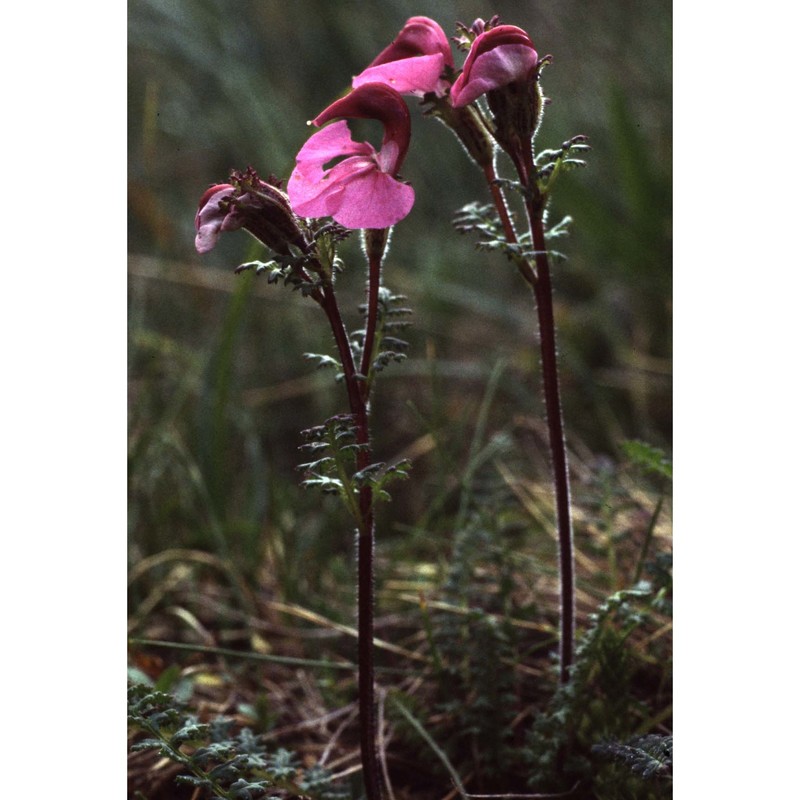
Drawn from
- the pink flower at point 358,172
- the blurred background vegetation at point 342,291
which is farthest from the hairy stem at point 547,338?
the blurred background vegetation at point 342,291

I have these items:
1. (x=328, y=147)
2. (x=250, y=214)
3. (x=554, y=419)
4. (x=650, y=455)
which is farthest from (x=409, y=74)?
(x=650, y=455)

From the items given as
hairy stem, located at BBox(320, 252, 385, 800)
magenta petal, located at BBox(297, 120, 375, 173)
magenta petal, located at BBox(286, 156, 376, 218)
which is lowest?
hairy stem, located at BBox(320, 252, 385, 800)

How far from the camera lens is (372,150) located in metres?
1.03

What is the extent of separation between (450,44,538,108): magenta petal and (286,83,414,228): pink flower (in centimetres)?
8

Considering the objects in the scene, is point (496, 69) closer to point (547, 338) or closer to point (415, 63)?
point (415, 63)

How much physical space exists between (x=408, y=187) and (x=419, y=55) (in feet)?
0.64

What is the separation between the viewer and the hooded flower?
37.6 inches

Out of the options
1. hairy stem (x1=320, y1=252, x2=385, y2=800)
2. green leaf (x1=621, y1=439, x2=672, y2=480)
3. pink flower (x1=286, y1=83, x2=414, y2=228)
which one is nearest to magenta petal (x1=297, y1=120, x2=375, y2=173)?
pink flower (x1=286, y1=83, x2=414, y2=228)

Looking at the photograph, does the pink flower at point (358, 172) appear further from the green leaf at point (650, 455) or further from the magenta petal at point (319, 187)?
the green leaf at point (650, 455)

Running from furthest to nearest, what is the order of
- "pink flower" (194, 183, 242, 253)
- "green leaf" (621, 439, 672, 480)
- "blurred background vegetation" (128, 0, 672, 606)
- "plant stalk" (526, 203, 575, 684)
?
"blurred background vegetation" (128, 0, 672, 606)
"green leaf" (621, 439, 672, 480)
"plant stalk" (526, 203, 575, 684)
"pink flower" (194, 183, 242, 253)

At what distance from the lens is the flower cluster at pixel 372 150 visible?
3.14 ft

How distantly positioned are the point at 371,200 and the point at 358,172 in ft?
0.15

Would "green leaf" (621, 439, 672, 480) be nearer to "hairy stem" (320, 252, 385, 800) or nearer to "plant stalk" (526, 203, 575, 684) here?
"plant stalk" (526, 203, 575, 684)
